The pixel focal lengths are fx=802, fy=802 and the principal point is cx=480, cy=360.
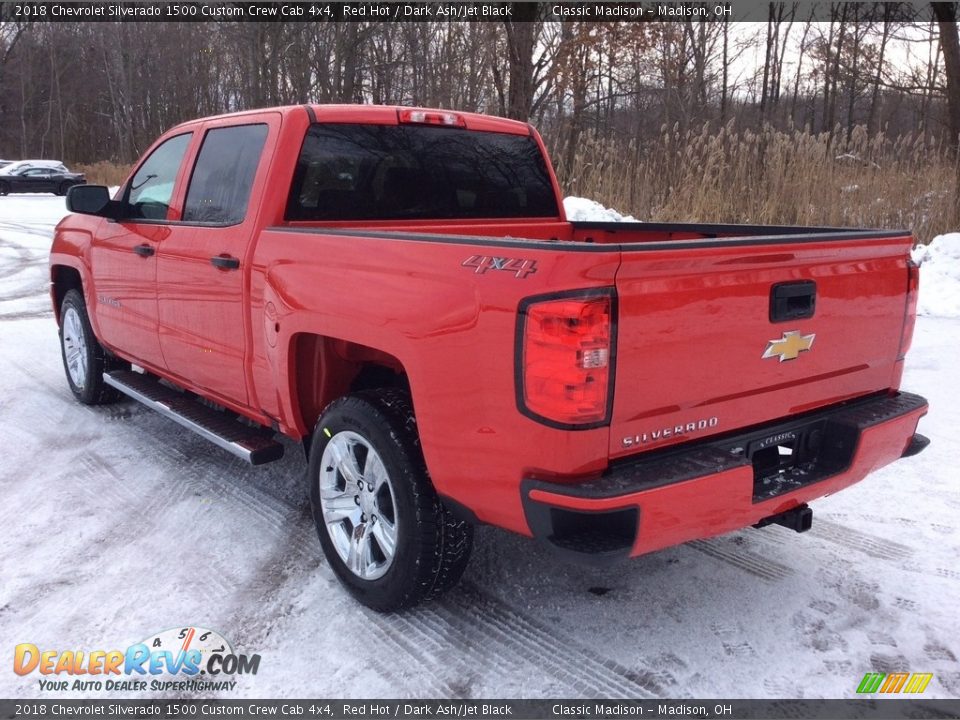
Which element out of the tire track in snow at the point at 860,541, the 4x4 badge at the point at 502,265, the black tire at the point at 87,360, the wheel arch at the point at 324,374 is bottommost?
the tire track in snow at the point at 860,541

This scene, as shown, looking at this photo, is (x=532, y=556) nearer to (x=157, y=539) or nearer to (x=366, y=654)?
(x=366, y=654)

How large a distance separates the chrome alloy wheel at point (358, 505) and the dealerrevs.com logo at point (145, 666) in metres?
0.53

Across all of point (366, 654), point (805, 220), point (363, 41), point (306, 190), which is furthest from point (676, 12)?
point (366, 654)

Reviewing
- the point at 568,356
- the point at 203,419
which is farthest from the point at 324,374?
the point at 568,356

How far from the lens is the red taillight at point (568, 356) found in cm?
223

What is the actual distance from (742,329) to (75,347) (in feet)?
16.4

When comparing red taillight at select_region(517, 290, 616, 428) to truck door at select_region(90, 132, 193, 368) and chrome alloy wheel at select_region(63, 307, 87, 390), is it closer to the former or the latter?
truck door at select_region(90, 132, 193, 368)

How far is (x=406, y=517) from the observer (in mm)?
2791

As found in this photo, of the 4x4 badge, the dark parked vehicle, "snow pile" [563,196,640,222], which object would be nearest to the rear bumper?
the 4x4 badge

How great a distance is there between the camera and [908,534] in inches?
142

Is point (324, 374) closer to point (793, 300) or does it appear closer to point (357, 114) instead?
point (357, 114)

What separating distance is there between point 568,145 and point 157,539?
11.9 metres

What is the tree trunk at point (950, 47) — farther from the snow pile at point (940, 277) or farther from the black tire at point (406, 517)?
the black tire at point (406, 517)

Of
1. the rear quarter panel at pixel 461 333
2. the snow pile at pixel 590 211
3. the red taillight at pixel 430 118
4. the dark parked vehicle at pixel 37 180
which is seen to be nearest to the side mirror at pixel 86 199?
the red taillight at pixel 430 118
